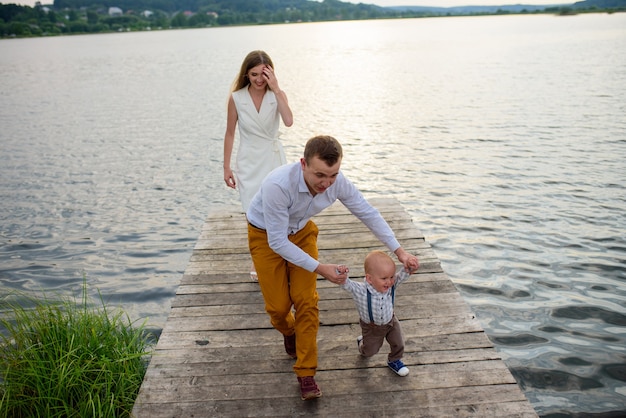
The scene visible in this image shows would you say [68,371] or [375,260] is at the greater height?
[375,260]

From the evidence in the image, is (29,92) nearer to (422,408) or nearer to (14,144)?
(14,144)

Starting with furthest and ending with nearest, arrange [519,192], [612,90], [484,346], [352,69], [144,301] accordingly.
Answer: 1. [352,69]
2. [612,90]
3. [519,192]
4. [144,301]
5. [484,346]

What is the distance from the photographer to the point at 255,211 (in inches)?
160

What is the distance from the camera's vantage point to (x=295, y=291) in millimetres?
3850

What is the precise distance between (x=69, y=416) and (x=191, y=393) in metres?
0.89

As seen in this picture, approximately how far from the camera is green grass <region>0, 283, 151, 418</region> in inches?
160

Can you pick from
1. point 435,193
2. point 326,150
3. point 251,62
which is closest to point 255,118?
point 251,62

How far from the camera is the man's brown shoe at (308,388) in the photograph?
3732 millimetres

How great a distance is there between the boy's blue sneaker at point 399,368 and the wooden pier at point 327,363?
4 centimetres

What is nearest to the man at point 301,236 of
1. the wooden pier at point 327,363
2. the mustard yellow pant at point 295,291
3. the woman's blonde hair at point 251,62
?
the mustard yellow pant at point 295,291

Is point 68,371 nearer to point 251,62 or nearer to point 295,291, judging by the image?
point 295,291

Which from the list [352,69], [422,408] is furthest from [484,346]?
[352,69]

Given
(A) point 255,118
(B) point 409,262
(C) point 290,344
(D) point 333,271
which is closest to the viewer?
(D) point 333,271

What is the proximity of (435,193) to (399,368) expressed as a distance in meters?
7.40
